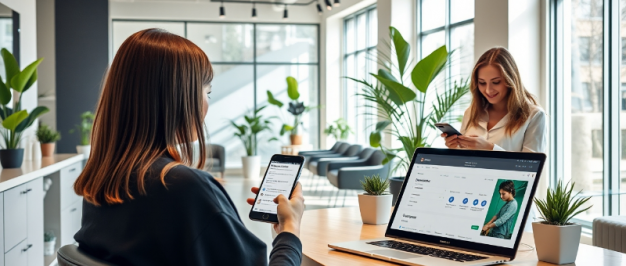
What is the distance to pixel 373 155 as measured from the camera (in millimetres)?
8453

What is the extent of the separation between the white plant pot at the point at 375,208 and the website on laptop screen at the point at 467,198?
0.35 m

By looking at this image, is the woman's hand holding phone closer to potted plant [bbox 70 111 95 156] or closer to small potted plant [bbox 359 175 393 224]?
small potted plant [bbox 359 175 393 224]

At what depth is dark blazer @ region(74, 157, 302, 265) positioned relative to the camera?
45.0 inches

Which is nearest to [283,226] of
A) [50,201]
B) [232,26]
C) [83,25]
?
[50,201]

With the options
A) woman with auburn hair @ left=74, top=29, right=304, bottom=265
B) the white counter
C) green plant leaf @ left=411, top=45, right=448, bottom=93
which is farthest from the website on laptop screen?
green plant leaf @ left=411, top=45, right=448, bottom=93

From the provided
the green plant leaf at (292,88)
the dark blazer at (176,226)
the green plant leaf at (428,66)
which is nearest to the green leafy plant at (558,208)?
→ the dark blazer at (176,226)

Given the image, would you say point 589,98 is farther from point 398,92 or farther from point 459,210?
point 459,210

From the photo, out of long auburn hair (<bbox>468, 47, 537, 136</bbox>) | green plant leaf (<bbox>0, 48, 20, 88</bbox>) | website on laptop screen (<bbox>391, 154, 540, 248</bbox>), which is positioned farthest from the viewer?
green plant leaf (<bbox>0, 48, 20, 88</bbox>)

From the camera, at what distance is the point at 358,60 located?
11156 millimetres

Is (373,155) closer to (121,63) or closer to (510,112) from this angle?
(510,112)

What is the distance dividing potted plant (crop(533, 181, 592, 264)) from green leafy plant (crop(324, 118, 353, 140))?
31.5 feet

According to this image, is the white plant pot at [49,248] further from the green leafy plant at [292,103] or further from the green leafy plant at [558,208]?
the green leafy plant at [292,103]

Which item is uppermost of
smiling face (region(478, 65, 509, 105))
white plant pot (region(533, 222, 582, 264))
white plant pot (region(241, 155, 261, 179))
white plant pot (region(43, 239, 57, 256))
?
smiling face (region(478, 65, 509, 105))

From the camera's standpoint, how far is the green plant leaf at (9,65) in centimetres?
429
